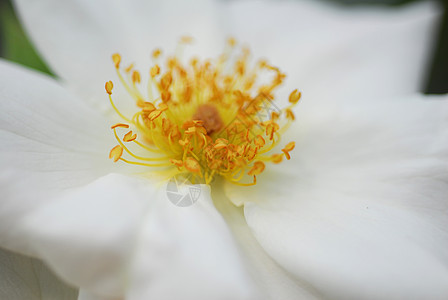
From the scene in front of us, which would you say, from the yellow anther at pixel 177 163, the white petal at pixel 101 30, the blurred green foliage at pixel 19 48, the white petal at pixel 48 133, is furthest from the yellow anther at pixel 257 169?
the blurred green foliage at pixel 19 48

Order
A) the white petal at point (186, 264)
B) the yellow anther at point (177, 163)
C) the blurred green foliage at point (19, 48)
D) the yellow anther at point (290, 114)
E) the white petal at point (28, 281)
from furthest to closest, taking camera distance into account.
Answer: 1. the blurred green foliage at point (19, 48)
2. the yellow anther at point (290, 114)
3. the yellow anther at point (177, 163)
4. the white petal at point (28, 281)
5. the white petal at point (186, 264)

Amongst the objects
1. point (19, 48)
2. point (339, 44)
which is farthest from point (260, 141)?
point (19, 48)

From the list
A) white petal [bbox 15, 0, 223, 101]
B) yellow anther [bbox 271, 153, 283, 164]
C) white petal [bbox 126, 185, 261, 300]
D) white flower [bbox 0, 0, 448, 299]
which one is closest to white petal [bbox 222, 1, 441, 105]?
white flower [bbox 0, 0, 448, 299]

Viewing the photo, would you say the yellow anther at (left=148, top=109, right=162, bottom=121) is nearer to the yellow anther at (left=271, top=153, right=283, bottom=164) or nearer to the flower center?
the flower center

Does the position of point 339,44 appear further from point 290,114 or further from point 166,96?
point 166,96

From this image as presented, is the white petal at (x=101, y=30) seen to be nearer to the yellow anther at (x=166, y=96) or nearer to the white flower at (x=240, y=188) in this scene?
the white flower at (x=240, y=188)

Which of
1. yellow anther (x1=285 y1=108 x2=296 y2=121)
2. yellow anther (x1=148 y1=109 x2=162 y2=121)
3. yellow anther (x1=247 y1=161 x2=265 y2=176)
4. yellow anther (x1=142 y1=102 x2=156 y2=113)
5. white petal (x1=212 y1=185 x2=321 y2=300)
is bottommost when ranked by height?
white petal (x1=212 y1=185 x2=321 y2=300)
